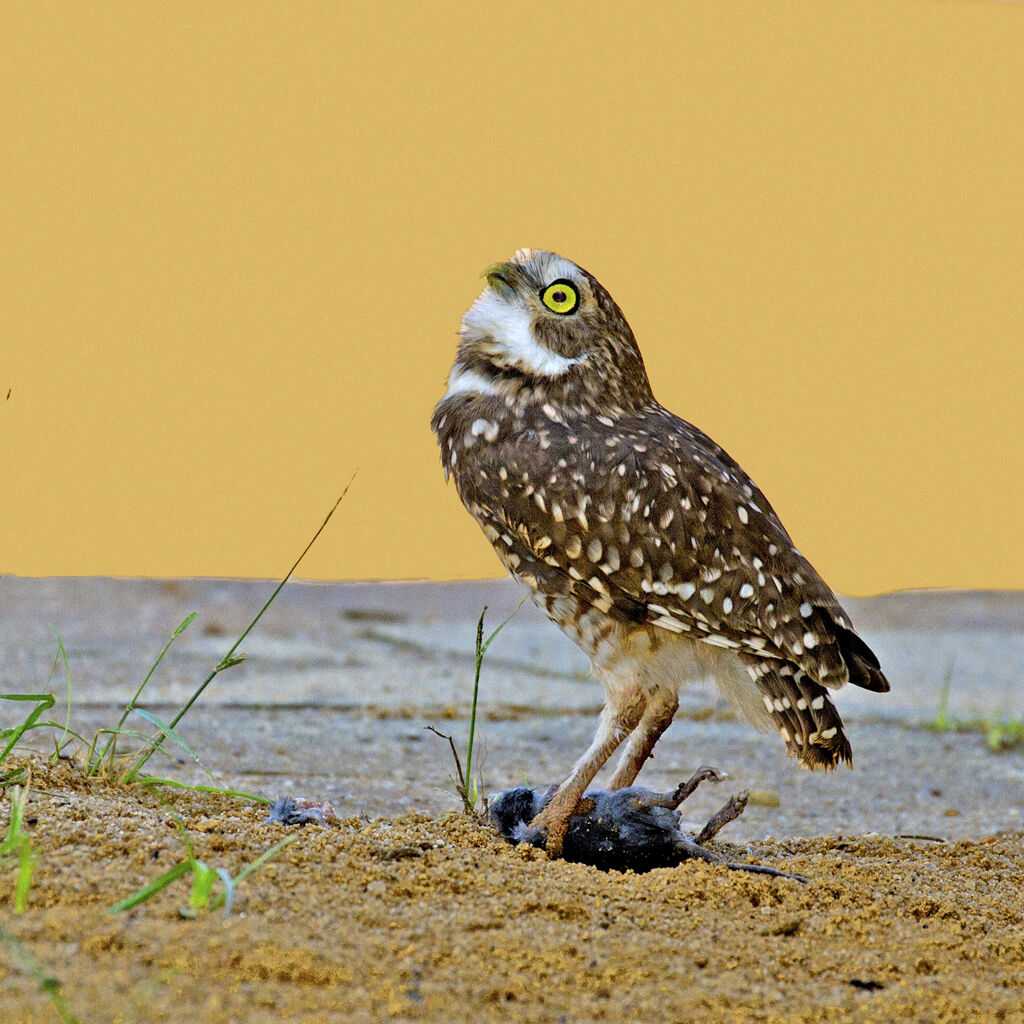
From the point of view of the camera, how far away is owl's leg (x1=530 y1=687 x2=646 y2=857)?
3.35 m

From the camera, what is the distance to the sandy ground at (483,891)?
214 centimetres

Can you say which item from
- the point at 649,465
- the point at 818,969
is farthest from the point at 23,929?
the point at 649,465

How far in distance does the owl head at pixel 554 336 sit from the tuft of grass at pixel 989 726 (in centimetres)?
300

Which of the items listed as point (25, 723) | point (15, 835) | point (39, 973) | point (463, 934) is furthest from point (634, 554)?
point (39, 973)

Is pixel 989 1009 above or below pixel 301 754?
above

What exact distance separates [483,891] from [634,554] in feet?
3.50

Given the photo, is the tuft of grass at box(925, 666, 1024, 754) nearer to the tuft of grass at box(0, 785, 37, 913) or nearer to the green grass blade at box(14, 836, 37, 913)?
the tuft of grass at box(0, 785, 37, 913)

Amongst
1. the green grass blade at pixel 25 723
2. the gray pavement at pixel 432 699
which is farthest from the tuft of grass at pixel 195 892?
the gray pavement at pixel 432 699

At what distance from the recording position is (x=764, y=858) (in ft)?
11.4

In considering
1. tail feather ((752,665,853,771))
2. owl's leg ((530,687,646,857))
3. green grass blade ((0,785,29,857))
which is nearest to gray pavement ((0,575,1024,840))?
owl's leg ((530,687,646,857))

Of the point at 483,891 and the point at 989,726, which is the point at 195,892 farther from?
the point at 989,726

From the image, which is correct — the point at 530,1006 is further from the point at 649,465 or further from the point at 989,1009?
the point at 649,465

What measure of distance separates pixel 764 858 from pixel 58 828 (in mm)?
1817

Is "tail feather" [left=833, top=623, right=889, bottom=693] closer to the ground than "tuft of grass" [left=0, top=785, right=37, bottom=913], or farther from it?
farther from it
